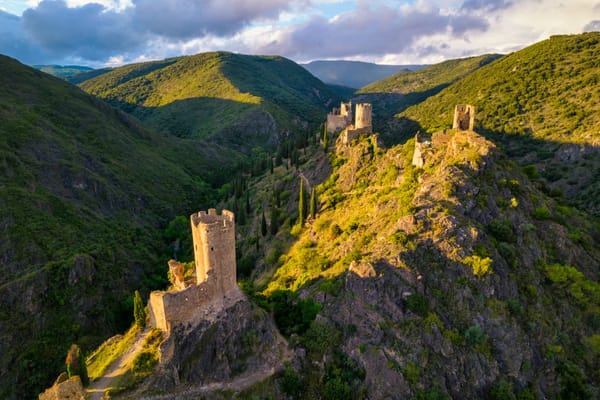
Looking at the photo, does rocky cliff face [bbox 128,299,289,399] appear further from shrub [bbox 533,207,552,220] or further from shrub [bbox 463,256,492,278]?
shrub [bbox 533,207,552,220]

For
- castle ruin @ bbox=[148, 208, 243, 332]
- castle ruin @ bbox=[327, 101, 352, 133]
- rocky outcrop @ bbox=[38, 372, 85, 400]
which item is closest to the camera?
rocky outcrop @ bbox=[38, 372, 85, 400]

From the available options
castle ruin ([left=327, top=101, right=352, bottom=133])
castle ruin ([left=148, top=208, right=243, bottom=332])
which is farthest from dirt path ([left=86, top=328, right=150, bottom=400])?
castle ruin ([left=327, top=101, right=352, bottom=133])

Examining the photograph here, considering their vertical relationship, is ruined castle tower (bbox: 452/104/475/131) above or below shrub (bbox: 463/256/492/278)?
above

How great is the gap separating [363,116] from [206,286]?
155 ft

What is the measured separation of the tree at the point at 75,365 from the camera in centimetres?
2644

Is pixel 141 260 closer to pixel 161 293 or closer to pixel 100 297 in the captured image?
pixel 100 297

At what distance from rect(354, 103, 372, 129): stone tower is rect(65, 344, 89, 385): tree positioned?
55.3m

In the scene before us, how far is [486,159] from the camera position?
41.6 metres

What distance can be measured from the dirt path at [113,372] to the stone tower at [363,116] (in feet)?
166

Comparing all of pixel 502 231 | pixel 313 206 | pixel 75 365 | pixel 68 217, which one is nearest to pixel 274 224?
pixel 313 206

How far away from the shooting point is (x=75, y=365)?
87.4 ft

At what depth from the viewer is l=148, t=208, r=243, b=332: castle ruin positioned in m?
28.4

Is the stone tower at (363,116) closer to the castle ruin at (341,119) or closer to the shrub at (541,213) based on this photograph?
the castle ruin at (341,119)

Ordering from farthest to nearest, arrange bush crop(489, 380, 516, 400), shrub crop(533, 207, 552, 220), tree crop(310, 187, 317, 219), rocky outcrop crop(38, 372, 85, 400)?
tree crop(310, 187, 317, 219)
shrub crop(533, 207, 552, 220)
bush crop(489, 380, 516, 400)
rocky outcrop crop(38, 372, 85, 400)
